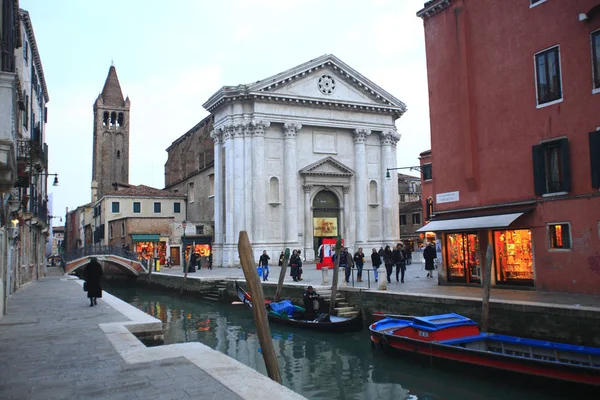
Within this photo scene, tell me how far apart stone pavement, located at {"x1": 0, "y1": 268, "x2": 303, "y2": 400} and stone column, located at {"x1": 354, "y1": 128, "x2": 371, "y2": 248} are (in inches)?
1043

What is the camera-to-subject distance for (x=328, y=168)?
118 feet

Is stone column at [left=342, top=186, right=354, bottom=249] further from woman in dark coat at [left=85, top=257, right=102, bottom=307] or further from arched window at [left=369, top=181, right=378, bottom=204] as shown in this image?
woman in dark coat at [left=85, top=257, right=102, bottom=307]

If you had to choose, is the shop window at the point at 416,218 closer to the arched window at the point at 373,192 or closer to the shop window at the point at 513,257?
the arched window at the point at 373,192

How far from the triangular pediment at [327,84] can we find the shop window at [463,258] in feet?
64.1

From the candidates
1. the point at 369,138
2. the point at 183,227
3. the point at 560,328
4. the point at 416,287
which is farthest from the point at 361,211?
the point at 560,328

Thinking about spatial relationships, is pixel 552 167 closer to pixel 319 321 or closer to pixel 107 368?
pixel 319 321

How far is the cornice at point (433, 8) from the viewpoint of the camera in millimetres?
17750

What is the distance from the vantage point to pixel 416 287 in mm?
16844

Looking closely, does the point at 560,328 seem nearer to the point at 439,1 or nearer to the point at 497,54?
the point at 497,54

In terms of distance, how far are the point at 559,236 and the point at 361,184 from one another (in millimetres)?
22950

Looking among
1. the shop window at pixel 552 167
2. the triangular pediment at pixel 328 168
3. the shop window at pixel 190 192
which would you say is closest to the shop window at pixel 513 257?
the shop window at pixel 552 167

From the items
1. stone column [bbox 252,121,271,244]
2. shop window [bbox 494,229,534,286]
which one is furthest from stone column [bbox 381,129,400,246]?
shop window [bbox 494,229,534,286]

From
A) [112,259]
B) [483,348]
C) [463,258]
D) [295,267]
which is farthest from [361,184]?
[483,348]

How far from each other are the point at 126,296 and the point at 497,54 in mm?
22742
